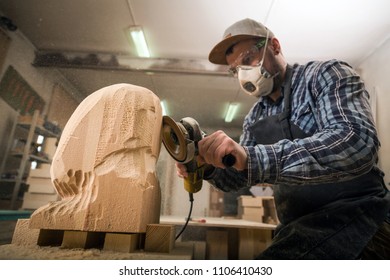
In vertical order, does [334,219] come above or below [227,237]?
above

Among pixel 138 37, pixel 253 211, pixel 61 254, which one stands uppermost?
pixel 138 37

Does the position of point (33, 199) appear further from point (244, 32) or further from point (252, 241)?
point (244, 32)

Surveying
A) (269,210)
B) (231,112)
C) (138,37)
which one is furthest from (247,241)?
(138,37)

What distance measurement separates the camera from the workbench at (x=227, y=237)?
6.89ft

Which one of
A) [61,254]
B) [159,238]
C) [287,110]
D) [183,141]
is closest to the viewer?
[61,254]

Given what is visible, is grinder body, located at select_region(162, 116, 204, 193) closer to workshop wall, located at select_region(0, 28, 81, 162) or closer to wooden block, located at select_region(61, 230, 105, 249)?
wooden block, located at select_region(61, 230, 105, 249)

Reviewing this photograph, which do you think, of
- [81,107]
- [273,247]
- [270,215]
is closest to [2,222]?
[81,107]

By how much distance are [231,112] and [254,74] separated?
582 millimetres

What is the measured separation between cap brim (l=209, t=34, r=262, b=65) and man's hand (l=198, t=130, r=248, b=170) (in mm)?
606

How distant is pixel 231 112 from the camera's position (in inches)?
66.4

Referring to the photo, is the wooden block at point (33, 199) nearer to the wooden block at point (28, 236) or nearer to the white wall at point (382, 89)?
the wooden block at point (28, 236)

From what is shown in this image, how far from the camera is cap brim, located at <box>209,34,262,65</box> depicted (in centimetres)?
112
